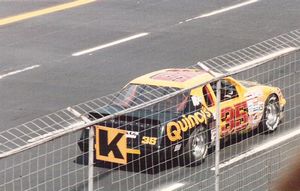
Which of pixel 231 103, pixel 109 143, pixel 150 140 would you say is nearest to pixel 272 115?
pixel 231 103

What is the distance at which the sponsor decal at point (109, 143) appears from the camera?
6.29 meters

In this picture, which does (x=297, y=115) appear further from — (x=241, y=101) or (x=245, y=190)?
(x=245, y=190)

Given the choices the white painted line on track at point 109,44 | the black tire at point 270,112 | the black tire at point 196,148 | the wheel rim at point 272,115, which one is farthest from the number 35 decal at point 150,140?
the white painted line on track at point 109,44

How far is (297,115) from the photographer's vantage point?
447 inches

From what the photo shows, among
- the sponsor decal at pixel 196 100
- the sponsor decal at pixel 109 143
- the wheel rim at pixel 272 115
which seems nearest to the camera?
the sponsor decal at pixel 109 143

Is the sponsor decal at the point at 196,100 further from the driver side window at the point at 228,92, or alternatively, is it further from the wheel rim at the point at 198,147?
the driver side window at the point at 228,92

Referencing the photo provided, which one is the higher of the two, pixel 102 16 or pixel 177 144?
pixel 177 144

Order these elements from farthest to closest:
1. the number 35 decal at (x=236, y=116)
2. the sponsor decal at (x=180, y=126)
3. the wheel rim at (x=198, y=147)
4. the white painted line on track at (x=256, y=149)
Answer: the number 35 decal at (x=236, y=116) → the sponsor decal at (x=180, y=126) → the wheel rim at (x=198, y=147) → the white painted line on track at (x=256, y=149)

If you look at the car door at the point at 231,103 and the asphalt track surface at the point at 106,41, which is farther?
the asphalt track surface at the point at 106,41

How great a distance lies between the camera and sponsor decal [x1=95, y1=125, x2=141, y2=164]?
6285 millimetres

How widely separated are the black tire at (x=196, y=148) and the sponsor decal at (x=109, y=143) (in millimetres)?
1966

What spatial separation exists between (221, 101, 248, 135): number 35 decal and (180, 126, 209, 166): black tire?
644 millimetres

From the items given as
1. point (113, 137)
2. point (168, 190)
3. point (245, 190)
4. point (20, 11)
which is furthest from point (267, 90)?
point (20, 11)

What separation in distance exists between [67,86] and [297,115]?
7210 mm
